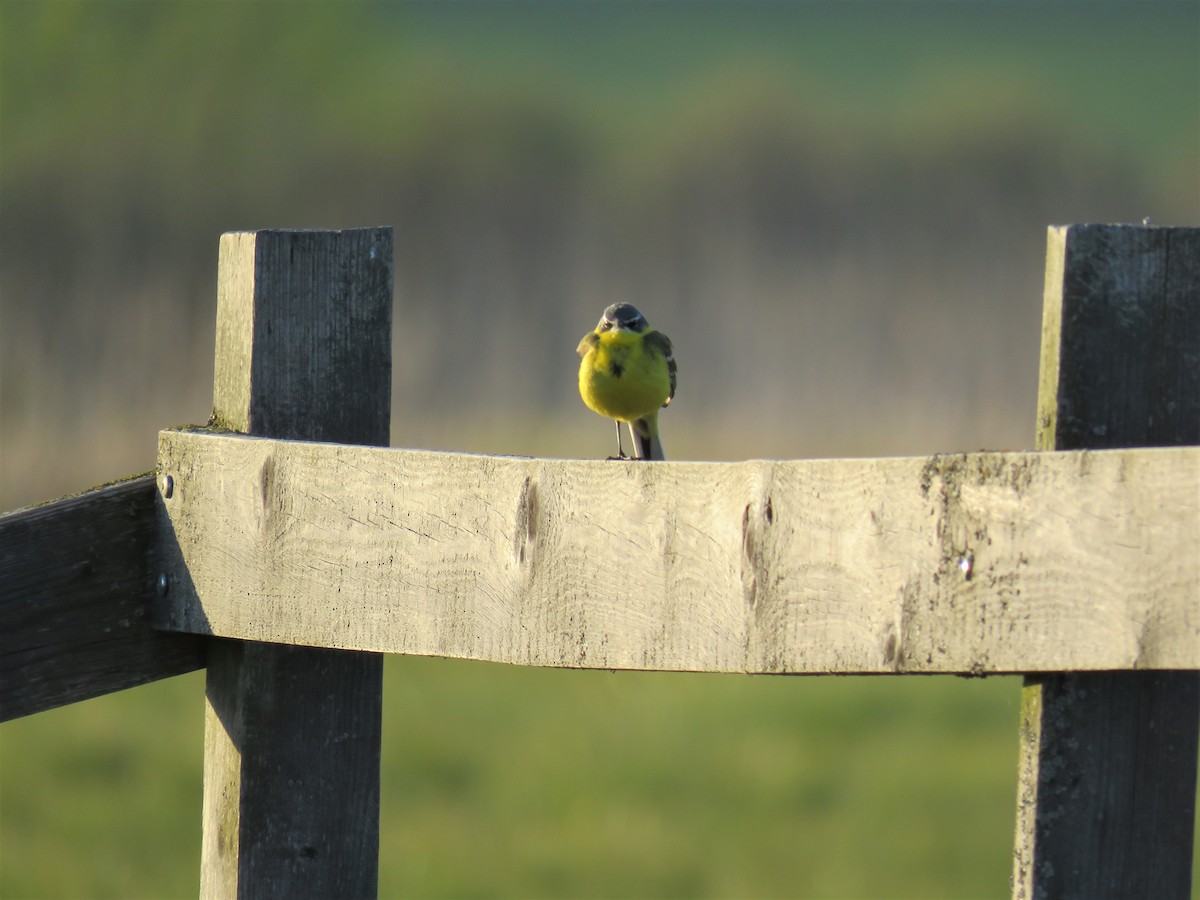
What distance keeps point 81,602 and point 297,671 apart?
0.34 m

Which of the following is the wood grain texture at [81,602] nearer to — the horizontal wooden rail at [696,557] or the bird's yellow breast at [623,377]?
the horizontal wooden rail at [696,557]

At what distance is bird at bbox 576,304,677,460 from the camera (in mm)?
5855

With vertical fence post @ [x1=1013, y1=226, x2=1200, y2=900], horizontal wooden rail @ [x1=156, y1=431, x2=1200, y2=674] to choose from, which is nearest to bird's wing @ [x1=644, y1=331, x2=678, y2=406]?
horizontal wooden rail @ [x1=156, y1=431, x2=1200, y2=674]

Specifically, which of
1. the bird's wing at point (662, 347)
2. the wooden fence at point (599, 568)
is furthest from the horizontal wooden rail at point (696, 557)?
the bird's wing at point (662, 347)

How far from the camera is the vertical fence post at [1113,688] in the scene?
6.23 feet

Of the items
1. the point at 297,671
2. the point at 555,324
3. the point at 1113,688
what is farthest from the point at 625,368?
the point at 555,324

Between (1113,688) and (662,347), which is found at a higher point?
(662,347)

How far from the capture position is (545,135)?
21328mm

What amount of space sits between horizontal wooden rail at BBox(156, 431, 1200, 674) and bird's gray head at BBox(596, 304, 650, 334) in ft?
12.2

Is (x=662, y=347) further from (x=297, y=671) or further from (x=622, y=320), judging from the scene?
(x=297, y=671)

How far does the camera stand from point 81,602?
2.38 metres

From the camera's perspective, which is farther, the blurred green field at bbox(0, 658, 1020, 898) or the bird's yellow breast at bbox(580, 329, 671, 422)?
the blurred green field at bbox(0, 658, 1020, 898)

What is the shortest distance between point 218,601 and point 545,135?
19.4 metres

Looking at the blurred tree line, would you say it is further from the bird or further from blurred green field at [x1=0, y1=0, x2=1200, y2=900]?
the bird
